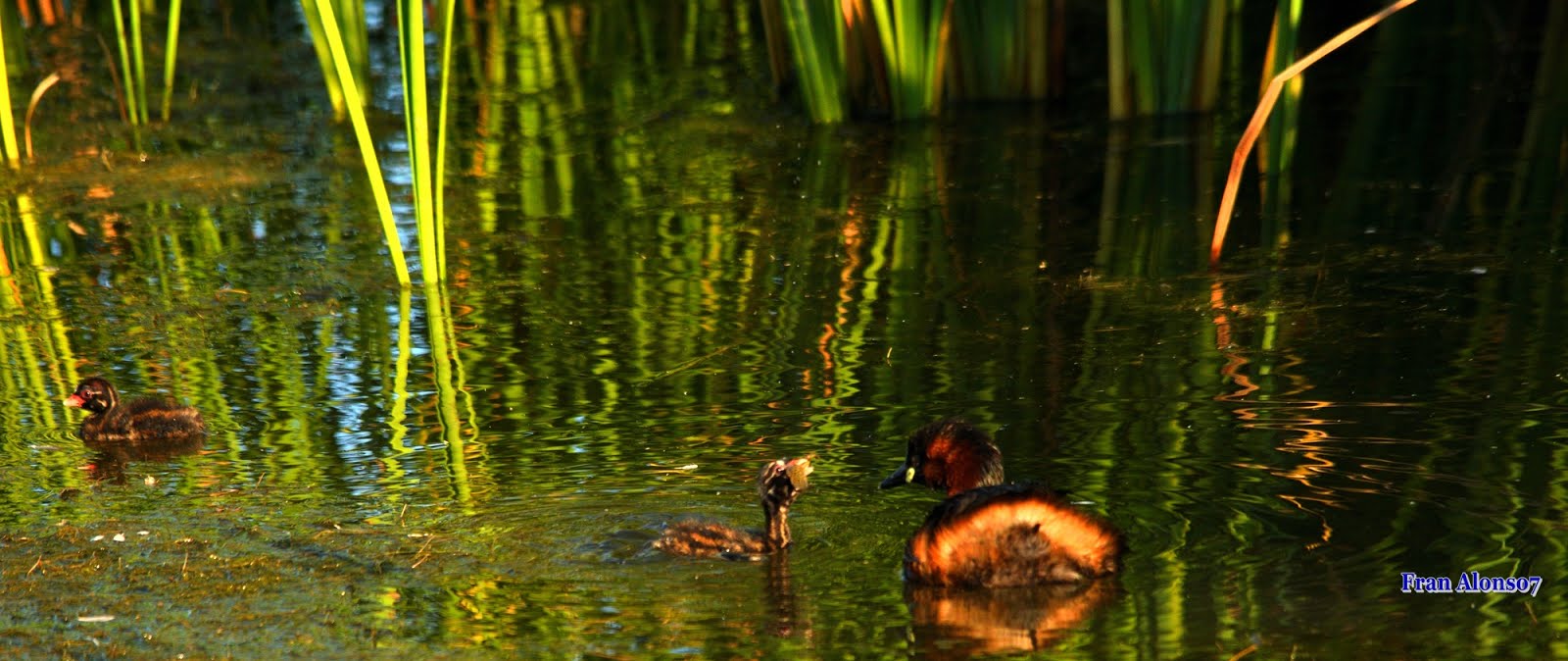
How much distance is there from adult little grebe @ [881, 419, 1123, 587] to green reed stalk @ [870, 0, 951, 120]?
19.9 ft

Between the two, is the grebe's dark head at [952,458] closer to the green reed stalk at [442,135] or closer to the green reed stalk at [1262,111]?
the green reed stalk at [1262,111]

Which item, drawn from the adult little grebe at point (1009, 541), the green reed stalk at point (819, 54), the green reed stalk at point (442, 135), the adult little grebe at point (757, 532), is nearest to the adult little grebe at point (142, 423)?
the green reed stalk at point (442, 135)

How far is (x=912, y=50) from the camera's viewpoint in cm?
1079

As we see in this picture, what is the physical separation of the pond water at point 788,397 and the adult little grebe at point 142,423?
0.11 m

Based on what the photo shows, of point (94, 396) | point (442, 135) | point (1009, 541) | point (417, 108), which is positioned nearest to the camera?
point (1009, 541)

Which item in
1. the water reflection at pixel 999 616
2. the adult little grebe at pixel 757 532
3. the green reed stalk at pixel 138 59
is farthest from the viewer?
the green reed stalk at pixel 138 59

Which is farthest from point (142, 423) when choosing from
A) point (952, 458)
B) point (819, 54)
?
point (819, 54)

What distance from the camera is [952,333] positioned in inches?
284

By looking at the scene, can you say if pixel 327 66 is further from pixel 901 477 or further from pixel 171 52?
pixel 901 477

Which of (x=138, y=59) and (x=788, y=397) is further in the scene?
(x=138, y=59)

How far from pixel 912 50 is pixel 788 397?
4.74 m

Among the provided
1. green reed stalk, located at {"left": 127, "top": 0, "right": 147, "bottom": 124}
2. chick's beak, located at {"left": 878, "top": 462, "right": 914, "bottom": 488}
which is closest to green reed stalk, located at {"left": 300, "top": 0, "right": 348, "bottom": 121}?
green reed stalk, located at {"left": 127, "top": 0, "right": 147, "bottom": 124}

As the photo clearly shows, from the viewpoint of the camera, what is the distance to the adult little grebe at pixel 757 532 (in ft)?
16.0

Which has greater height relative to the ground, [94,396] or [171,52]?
[171,52]
